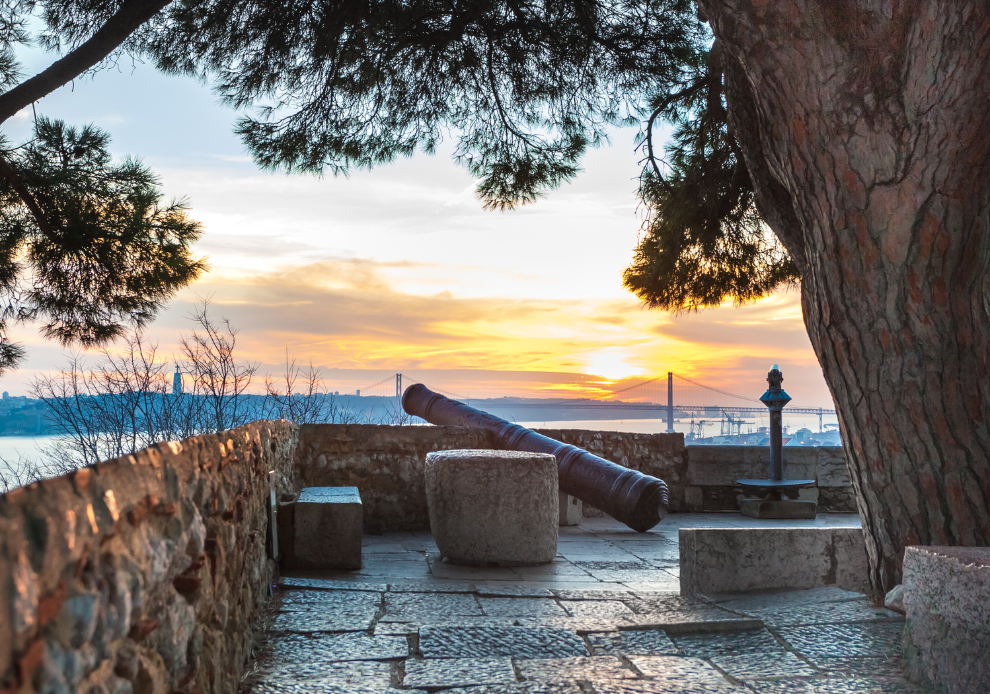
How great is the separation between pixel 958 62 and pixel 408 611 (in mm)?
3273

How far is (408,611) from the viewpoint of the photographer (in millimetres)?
3537

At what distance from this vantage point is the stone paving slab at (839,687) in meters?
2.48

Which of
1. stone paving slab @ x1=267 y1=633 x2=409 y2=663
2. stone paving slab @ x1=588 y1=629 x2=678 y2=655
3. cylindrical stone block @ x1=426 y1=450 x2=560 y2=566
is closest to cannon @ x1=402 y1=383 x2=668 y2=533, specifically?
cylindrical stone block @ x1=426 y1=450 x2=560 y2=566

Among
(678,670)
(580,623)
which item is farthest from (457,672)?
(580,623)

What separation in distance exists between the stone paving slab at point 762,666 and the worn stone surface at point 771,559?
0.91 m

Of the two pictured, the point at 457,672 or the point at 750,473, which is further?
the point at 750,473

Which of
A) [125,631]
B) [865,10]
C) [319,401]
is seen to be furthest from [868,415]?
[319,401]

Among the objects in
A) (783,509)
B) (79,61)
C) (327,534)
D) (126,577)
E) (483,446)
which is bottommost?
(783,509)

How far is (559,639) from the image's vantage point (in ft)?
10.1

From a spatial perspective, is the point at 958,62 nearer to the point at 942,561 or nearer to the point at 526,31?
the point at 942,561

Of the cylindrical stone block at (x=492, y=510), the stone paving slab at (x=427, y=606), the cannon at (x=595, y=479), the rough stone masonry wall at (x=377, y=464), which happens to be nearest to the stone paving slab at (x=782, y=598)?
the stone paving slab at (x=427, y=606)

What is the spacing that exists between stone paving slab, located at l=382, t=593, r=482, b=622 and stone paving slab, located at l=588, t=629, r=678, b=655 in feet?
2.16

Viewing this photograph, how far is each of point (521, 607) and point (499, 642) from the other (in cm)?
72

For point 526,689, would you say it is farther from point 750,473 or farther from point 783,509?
point 750,473
